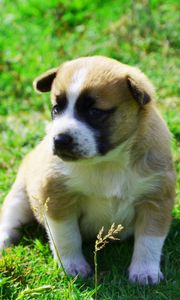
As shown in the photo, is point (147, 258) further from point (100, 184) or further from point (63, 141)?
point (63, 141)

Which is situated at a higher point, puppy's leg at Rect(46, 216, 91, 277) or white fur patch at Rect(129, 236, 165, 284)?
puppy's leg at Rect(46, 216, 91, 277)

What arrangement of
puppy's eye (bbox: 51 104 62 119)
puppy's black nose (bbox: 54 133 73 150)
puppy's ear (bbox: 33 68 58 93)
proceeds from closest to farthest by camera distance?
puppy's black nose (bbox: 54 133 73 150) < puppy's eye (bbox: 51 104 62 119) < puppy's ear (bbox: 33 68 58 93)

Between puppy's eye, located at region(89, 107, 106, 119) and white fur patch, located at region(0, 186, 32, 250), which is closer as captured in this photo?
puppy's eye, located at region(89, 107, 106, 119)

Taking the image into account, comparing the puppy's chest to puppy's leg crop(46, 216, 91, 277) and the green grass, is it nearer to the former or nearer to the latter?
puppy's leg crop(46, 216, 91, 277)

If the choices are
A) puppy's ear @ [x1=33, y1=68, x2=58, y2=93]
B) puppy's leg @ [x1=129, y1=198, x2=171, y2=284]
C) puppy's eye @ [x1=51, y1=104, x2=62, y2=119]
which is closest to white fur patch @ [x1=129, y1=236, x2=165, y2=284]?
puppy's leg @ [x1=129, y1=198, x2=171, y2=284]

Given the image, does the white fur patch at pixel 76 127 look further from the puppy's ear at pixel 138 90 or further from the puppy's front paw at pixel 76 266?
the puppy's front paw at pixel 76 266

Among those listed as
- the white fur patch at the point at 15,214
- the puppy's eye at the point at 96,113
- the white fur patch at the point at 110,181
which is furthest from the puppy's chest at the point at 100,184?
the white fur patch at the point at 15,214

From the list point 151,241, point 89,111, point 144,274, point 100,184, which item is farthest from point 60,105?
point 144,274

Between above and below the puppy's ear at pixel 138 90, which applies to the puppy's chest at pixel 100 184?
below
